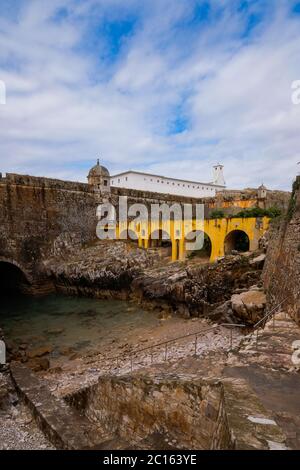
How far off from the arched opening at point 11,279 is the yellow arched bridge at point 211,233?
28.0ft

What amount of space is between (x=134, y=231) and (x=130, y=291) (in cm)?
634

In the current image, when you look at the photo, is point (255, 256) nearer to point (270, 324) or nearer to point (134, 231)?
point (270, 324)

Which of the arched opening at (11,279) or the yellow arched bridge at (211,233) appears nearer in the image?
the yellow arched bridge at (211,233)

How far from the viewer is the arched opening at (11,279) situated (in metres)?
21.6

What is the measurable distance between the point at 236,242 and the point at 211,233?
2.00 m

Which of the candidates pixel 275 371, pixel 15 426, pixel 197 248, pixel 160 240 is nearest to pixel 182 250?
pixel 197 248

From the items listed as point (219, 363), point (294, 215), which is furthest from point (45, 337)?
point (294, 215)

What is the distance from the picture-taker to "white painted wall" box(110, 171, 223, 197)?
34875 mm

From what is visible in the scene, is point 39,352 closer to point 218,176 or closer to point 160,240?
point 160,240

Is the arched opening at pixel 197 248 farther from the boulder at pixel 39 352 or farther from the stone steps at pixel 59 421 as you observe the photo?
the stone steps at pixel 59 421

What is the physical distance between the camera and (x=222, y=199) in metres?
31.2

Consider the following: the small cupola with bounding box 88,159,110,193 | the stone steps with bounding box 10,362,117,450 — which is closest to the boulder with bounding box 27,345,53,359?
the stone steps with bounding box 10,362,117,450

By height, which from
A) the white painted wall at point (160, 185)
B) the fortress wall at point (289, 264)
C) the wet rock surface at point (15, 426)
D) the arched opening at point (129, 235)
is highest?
the white painted wall at point (160, 185)

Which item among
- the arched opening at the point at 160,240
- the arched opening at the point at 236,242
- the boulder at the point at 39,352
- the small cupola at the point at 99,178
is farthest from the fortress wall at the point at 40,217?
the arched opening at the point at 236,242
